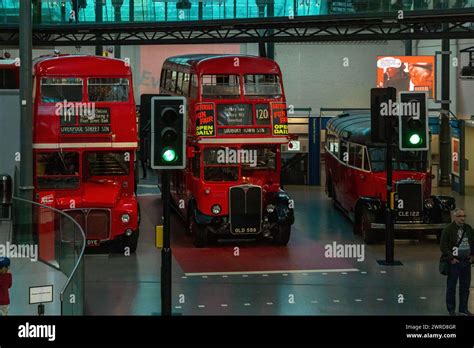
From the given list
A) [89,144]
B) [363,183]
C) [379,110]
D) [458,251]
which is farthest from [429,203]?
[89,144]

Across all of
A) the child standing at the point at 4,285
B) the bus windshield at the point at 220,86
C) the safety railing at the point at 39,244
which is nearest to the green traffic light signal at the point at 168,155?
the safety railing at the point at 39,244

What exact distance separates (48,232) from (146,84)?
24.6m

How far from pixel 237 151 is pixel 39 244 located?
250 inches

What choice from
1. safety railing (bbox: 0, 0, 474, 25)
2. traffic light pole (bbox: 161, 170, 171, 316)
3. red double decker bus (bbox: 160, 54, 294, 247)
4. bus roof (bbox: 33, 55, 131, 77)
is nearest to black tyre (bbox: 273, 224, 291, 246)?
red double decker bus (bbox: 160, 54, 294, 247)

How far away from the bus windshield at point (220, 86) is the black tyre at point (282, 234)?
3.47m

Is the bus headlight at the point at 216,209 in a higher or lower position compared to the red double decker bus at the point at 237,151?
lower

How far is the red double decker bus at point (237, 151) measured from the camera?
23.8 metres

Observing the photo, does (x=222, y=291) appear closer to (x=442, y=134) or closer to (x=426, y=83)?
(x=442, y=134)

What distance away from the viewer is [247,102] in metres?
24.2

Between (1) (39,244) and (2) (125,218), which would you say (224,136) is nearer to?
(2) (125,218)
